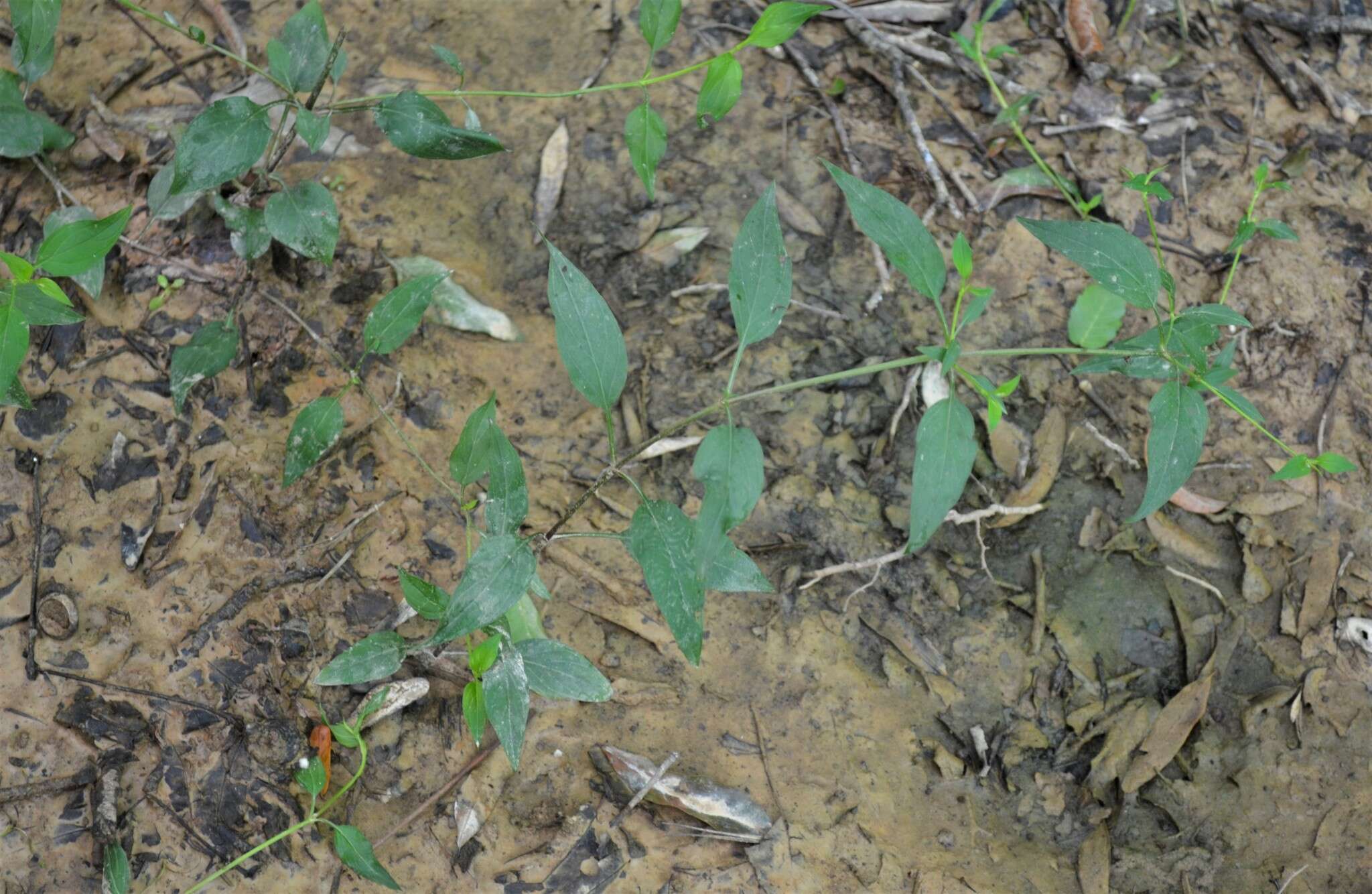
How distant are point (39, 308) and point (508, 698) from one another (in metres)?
1.40

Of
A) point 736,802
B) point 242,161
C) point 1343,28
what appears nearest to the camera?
point 242,161

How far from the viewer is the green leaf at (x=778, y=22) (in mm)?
2062

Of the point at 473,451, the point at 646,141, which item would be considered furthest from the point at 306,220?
the point at 646,141

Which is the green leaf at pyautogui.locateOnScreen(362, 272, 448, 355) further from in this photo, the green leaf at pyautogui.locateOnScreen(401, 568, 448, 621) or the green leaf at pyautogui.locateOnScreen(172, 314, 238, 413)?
the green leaf at pyautogui.locateOnScreen(401, 568, 448, 621)

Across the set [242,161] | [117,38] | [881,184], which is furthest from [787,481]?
[117,38]

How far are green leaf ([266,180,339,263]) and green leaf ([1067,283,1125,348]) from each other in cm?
227

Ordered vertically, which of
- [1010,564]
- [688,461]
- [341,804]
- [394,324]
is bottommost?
[341,804]

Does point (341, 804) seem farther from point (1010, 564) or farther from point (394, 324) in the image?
point (1010, 564)

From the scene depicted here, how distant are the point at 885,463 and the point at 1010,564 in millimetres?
474

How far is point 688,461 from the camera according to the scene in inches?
109

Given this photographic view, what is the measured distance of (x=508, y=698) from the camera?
79.4 inches

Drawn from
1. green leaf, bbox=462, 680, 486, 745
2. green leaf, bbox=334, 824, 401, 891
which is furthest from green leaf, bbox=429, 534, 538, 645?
green leaf, bbox=334, 824, 401, 891

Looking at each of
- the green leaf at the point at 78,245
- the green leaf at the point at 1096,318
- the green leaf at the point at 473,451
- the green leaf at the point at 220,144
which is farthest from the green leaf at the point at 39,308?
the green leaf at the point at 1096,318

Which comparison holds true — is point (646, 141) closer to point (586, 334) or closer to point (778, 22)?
point (778, 22)
